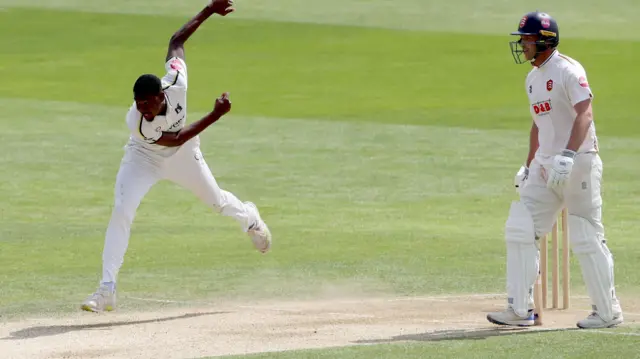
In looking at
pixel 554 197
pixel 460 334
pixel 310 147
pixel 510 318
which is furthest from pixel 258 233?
pixel 310 147

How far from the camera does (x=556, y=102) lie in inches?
305

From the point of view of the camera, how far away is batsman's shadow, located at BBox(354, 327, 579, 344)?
756cm

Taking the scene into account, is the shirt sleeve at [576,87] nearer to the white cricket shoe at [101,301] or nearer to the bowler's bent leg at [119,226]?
the bowler's bent leg at [119,226]

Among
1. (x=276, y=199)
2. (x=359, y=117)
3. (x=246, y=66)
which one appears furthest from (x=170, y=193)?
(x=246, y=66)

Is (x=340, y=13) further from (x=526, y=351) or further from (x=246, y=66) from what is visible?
(x=526, y=351)

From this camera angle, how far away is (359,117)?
18.5 m

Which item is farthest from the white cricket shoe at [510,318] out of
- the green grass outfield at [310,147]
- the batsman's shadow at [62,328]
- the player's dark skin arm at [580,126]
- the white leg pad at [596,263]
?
the batsman's shadow at [62,328]

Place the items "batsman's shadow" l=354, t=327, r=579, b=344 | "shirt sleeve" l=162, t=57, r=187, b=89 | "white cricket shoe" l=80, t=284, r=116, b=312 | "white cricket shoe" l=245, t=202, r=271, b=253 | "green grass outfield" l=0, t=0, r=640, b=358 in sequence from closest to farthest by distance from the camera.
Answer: "batsman's shadow" l=354, t=327, r=579, b=344, "white cricket shoe" l=80, t=284, r=116, b=312, "shirt sleeve" l=162, t=57, r=187, b=89, "white cricket shoe" l=245, t=202, r=271, b=253, "green grass outfield" l=0, t=0, r=640, b=358

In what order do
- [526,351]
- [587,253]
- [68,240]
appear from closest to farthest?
[526,351]
[587,253]
[68,240]

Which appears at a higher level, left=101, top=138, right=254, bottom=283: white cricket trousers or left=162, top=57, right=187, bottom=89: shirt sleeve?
left=162, top=57, right=187, bottom=89: shirt sleeve

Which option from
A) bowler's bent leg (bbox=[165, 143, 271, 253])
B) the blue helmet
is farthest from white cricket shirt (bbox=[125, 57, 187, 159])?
the blue helmet

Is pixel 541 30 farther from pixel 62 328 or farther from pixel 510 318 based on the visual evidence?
pixel 62 328

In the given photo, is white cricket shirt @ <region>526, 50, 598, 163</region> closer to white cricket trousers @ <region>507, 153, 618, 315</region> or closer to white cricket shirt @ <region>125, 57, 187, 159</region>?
white cricket trousers @ <region>507, 153, 618, 315</region>

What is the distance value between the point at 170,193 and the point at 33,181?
5.17ft
